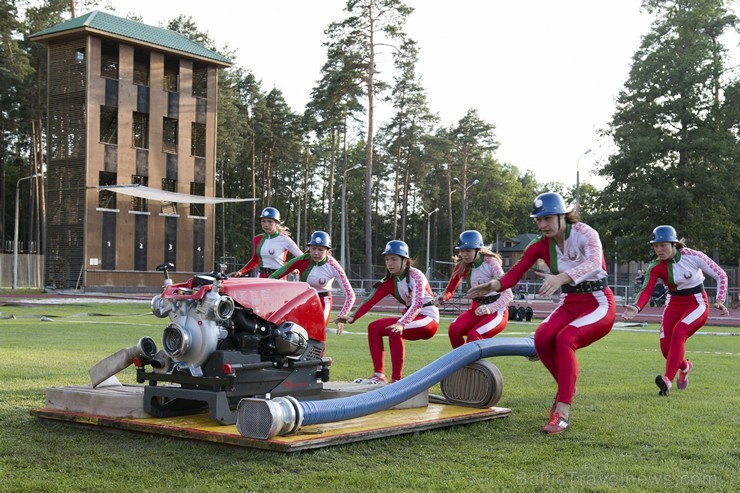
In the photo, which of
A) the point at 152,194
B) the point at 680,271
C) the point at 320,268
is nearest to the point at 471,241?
the point at 320,268

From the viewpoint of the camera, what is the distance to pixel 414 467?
19.0 feet

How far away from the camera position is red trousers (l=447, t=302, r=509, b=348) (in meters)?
10.3

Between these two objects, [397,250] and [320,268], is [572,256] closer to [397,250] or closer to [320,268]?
[397,250]

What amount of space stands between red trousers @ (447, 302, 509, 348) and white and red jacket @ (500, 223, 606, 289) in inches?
88.5

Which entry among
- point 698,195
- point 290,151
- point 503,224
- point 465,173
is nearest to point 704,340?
point 698,195

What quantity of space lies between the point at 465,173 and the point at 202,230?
39.0m

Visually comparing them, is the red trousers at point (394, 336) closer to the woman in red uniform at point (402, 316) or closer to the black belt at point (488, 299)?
the woman in red uniform at point (402, 316)

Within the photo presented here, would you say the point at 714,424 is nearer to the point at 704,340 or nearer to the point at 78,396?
the point at 78,396

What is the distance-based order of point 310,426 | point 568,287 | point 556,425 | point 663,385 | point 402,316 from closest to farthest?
1. point 310,426
2. point 556,425
3. point 568,287
4. point 663,385
5. point 402,316

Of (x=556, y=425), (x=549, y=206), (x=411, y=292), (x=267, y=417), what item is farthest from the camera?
(x=411, y=292)

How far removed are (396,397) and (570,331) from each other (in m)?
1.74

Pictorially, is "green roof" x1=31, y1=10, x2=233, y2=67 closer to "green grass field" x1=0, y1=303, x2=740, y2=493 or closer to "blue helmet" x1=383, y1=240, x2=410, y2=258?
"green grass field" x1=0, y1=303, x2=740, y2=493

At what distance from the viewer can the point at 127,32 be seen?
47406mm

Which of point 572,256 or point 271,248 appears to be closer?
point 572,256
